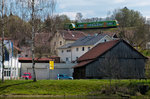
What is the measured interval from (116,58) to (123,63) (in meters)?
3.76

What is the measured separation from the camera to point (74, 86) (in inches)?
1642

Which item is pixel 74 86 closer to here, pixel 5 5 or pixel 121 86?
pixel 121 86

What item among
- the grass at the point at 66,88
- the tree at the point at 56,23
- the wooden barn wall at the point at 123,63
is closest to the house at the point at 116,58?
the wooden barn wall at the point at 123,63

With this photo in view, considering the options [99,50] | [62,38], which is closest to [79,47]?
[62,38]

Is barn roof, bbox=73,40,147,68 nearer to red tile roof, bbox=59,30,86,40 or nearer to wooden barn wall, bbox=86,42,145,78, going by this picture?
wooden barn wall, bbox=86,42,145,78

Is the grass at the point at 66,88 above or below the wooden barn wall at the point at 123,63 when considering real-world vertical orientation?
below

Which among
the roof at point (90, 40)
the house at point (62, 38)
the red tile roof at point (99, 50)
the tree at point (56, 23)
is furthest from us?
the house at point (62, 38)

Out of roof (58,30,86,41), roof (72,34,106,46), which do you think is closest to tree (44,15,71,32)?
roof (58,30,86,41)

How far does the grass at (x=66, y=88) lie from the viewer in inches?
1556

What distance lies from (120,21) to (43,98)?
127 meters

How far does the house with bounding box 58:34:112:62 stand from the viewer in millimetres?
80181

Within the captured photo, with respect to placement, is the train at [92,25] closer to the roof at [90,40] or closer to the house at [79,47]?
the house at [79,47]

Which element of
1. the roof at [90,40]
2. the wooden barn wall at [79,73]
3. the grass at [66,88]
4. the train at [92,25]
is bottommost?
the grass at [66,88]

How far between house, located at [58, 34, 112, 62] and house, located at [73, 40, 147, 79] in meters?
18.0
